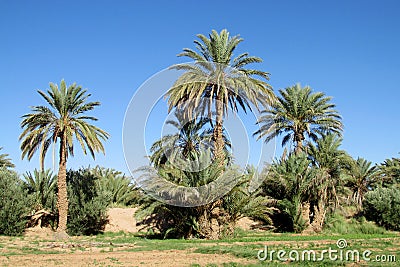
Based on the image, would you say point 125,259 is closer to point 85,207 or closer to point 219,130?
point 219,130

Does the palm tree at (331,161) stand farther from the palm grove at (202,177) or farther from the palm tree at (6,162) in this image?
the palm tree at (6,162)

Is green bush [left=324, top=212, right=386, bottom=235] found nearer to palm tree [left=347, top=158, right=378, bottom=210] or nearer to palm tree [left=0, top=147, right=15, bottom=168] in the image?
palm tree [left=347, top=158, right=378, bottom=210]

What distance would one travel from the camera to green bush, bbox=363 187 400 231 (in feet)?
97.2

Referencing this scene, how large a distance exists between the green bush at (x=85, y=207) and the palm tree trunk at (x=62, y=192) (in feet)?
3.39

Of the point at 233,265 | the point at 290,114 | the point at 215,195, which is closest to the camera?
the point at 233,265

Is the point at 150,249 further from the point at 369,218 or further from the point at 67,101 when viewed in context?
the point at 369,218

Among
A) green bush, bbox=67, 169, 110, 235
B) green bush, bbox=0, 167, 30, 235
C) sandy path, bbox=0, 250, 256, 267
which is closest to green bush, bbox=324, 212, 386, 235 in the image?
green bush, bbox=67, 169, 110, 235

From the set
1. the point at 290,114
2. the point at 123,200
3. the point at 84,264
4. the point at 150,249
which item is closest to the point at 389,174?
the point at 290,114

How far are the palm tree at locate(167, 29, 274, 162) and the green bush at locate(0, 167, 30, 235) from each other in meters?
10.9

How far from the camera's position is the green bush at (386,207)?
29.6 m

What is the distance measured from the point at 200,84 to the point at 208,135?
5197 mm

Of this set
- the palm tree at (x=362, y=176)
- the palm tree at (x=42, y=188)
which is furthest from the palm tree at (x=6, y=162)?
the palm tree at (x=362, y=176)

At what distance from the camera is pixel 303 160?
2891cm

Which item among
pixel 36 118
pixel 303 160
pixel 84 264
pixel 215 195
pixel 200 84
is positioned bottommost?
pixel 84 264
